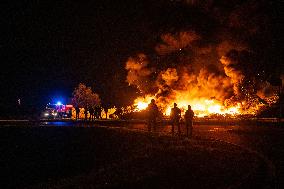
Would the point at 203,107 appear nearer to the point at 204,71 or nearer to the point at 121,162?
the point at 204,71

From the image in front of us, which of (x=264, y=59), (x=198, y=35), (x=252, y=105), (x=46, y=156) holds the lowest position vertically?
(x=46, y=156)

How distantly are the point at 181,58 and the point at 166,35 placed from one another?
3.57 meters

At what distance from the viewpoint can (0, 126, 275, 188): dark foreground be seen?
11.0 m

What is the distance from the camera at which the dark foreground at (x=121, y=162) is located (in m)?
11.0

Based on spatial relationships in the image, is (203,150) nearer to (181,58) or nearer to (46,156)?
(46,156)

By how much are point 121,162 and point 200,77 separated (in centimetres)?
4021

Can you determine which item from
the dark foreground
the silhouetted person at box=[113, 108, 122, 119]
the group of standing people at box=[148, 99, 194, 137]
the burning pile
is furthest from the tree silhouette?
the group of standing people at box=[148, 99, 194, 137]

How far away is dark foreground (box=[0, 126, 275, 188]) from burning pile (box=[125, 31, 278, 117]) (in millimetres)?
20893

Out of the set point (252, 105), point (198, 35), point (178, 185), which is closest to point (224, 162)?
point (178, 185)

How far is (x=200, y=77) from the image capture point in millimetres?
53438

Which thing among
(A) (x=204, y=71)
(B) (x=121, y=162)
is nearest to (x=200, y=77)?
(A) (x=204, y=71)

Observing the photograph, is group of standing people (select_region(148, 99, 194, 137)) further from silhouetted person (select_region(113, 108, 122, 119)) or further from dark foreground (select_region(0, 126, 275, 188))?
silhouetted person (select_region(113, 108, 122, 119))

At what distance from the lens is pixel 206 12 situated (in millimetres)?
57906

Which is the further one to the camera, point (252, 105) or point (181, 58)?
point (181, 58)
